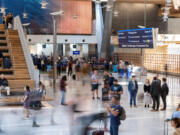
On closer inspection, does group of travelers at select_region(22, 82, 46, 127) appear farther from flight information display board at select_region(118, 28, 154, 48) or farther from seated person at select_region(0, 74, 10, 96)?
flight information display board at select_region(118, 28, 154, 48)

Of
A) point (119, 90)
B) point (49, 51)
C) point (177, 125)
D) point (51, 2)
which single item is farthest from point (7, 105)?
point (51, 2)

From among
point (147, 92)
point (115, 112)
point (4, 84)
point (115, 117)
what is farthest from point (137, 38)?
point (115, 112)

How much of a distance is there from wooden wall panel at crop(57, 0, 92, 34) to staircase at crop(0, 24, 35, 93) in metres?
15.6

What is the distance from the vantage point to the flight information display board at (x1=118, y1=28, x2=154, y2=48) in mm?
21422

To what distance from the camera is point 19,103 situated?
14422 millimetres

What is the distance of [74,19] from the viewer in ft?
132

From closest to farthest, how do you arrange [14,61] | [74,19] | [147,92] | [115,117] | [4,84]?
1. [115,117]
2. [147,92]
3. [4,84]
4. [14,61]
5. [74,19]

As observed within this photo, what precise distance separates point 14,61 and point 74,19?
21.1 m

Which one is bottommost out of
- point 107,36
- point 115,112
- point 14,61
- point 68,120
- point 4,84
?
point 68,120

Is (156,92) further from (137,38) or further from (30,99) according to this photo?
(137,38)

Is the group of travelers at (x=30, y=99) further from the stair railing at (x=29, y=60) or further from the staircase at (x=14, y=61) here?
the stair railing at (x=29, y=60)

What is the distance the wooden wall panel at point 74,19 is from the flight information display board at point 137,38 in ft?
51.5

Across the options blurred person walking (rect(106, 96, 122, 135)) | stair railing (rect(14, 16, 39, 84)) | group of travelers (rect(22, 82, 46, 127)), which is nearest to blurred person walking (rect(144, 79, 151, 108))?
group of travelers (rect(22, 82, 46, 127))

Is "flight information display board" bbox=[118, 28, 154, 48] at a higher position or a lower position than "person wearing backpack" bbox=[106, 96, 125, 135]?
higher
